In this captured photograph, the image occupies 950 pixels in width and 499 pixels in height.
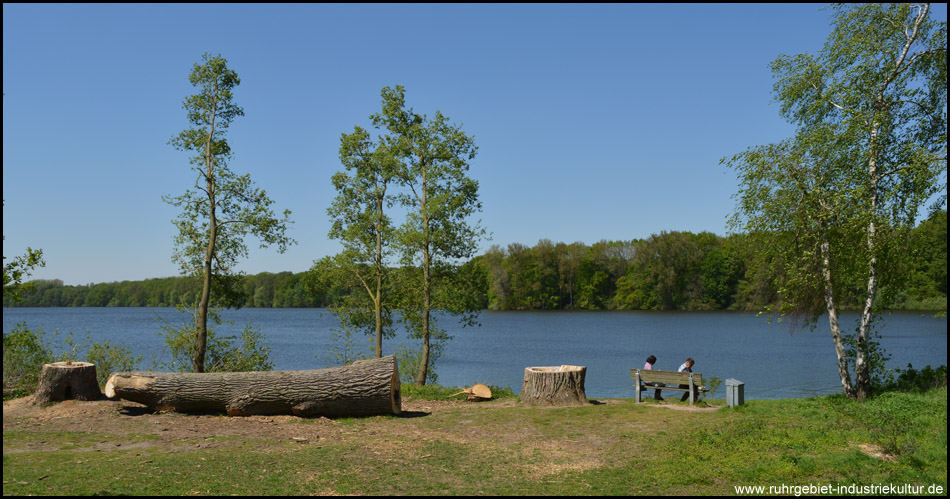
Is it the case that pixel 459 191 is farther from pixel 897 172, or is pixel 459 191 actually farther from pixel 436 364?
pixel 436 364

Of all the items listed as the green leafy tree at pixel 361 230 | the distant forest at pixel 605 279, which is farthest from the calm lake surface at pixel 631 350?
the distant forest at pixel 605 279

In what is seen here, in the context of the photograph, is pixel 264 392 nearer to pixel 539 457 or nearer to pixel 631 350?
pixel 539 457

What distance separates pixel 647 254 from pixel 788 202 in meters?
77.0

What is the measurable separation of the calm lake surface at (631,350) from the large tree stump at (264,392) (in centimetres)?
674

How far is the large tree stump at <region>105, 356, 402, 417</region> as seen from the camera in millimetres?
13852

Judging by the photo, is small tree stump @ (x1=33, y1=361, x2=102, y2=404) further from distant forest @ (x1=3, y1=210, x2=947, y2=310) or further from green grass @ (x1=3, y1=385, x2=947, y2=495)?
distant forest @ (x1=3, y1=210, x2=947, y2=310)

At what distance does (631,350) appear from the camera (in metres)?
41.6

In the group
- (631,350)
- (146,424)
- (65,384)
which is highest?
(65,384)

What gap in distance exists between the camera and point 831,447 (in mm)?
9781

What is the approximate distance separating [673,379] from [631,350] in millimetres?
26898

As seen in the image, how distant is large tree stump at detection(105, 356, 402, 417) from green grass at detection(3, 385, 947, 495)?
2.31 feet

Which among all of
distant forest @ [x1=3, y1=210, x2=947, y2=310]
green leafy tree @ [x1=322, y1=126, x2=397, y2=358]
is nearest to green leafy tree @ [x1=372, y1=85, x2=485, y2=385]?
green leafy tree @ [x1=322, y1=126, x2=397, y2=358]

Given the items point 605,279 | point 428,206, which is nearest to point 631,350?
point 428,206

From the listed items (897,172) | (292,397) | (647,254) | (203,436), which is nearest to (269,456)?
(203,436)
